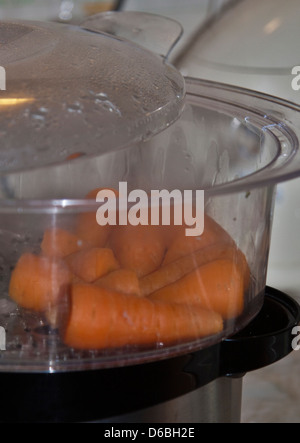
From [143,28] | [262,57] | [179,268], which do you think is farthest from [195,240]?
[262,57]

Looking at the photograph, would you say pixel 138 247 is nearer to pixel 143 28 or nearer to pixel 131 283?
pixel 131 283

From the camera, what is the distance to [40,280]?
495 millimetres

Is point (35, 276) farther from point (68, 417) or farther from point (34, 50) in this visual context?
point (34, 50)

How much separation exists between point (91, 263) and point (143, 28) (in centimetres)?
35

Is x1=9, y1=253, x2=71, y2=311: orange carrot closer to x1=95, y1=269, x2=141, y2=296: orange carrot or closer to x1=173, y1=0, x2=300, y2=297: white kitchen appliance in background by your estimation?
x1=95, y1=269, x2=141, y2=296: orange carrot

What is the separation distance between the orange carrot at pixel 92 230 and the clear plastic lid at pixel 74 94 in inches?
1.8

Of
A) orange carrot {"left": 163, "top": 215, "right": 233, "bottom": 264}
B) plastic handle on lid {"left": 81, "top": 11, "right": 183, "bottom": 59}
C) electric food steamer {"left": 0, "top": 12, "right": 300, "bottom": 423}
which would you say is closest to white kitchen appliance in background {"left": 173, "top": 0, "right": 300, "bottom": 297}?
plastic handle on lid {"left": 81, "top": 11, "right": 183, "bottom": 59}

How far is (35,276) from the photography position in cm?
50

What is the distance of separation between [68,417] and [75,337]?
6 centimetres

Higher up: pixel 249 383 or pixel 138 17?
pixel 138 17

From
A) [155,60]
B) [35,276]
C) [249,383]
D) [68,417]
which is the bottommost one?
[249,383]

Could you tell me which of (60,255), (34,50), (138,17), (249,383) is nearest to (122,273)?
(60,255)

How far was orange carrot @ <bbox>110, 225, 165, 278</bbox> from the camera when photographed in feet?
1.72

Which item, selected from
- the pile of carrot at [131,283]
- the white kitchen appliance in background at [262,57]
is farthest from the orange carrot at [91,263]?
the white kitchen appliance in background at [262,57]
